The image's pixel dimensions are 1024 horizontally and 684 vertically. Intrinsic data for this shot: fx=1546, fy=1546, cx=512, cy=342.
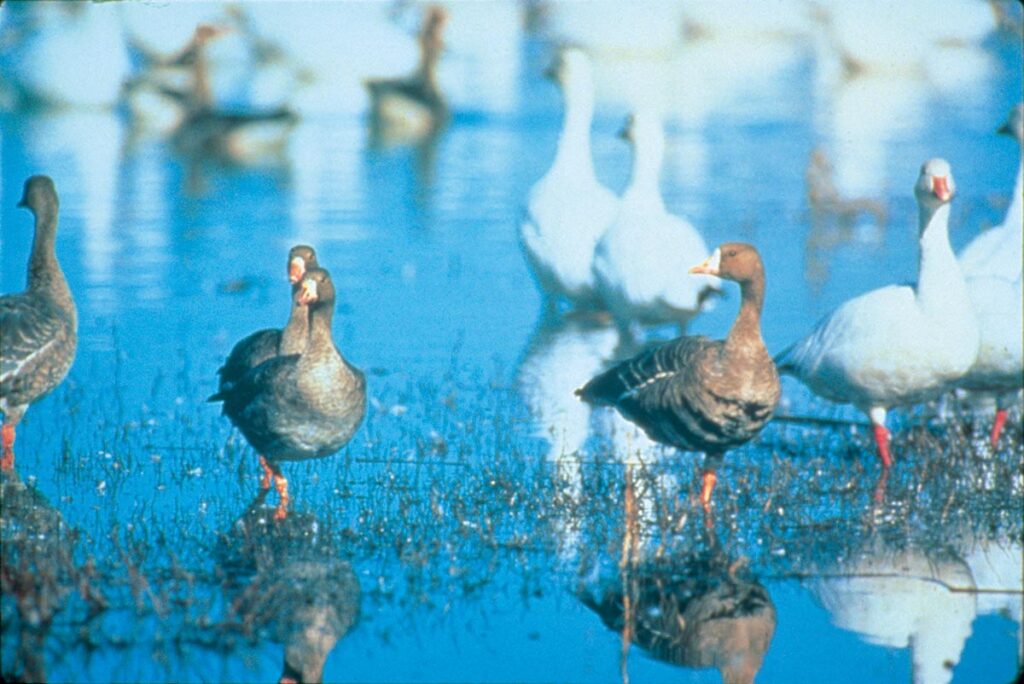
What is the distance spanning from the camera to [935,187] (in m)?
8.41

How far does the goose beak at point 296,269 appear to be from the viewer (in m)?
7.76

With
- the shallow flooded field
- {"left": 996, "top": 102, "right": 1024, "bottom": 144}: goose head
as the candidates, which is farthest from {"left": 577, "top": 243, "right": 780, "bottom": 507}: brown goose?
{"left": 996, "top": 102, "right": 1024, "bottom": 144}: goose head

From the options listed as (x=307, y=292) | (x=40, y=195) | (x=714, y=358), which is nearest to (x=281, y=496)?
(x=307, y=292)

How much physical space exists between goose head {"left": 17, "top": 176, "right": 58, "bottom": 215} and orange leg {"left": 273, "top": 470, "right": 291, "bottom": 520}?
2517 mm

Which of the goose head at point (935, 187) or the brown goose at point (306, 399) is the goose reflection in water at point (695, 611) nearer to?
the brown goose at point (306, 399)

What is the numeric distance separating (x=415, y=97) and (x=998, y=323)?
70.3ft

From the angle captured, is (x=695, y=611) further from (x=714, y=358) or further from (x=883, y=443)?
(x=883, y=443)

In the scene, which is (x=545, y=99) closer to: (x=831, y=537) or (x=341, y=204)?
(x=341, y=204)

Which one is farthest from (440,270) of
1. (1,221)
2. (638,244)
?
(1,221)

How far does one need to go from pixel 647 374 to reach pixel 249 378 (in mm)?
1966

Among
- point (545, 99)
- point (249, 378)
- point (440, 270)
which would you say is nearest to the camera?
point (249, 378)

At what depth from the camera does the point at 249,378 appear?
298 inches

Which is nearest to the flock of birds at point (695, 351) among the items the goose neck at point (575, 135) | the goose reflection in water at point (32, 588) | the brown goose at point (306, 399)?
the brown goose at point (306, 399)

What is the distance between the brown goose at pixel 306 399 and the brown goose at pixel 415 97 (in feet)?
70.2
